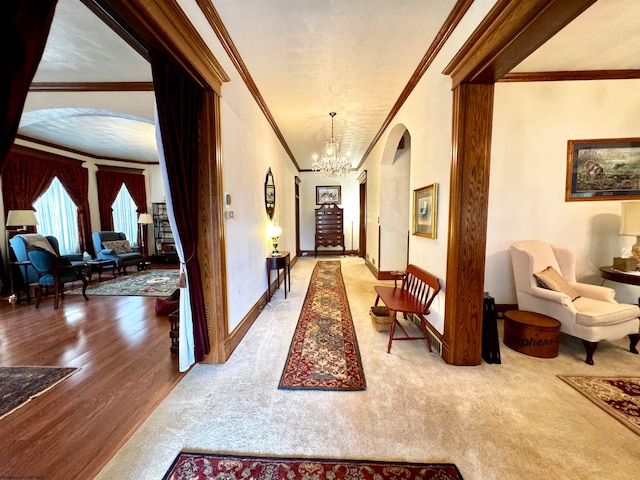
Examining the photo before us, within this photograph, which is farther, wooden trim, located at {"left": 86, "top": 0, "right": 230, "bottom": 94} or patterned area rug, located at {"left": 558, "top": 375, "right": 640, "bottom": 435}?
patterned area rug, located at {"left": 558, "top": 375, "right": 640, "bottom": 435}

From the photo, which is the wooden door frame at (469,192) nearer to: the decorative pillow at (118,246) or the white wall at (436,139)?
the white wall at (436,139)

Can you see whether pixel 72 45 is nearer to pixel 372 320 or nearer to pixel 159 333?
pixel 159 333

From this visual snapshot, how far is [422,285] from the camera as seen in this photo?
2.83 m

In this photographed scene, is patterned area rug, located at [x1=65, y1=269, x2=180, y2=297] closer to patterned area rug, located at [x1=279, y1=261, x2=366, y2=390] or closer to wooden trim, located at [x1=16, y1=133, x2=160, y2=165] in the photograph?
patterned area rug, located at [x1=279, y1=261, x2=366, y2=390]

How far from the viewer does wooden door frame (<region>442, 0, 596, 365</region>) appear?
1.97m

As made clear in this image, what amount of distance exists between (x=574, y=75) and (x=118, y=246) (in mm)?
9122

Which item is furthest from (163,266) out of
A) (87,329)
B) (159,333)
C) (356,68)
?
(356,68)

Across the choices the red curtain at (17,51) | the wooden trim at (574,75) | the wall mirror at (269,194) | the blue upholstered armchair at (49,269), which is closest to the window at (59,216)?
the blue upholstered armchair at (49,269)

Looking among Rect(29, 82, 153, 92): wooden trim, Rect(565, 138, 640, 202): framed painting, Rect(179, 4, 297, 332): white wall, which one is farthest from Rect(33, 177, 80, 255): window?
Rect(565, 138, 640, 202): framed painting

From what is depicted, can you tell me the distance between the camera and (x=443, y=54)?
2.37m

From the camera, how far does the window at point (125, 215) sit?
7250mm

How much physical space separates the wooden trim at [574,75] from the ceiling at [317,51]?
0.07m

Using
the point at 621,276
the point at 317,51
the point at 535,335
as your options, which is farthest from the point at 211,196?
the point at 621,276

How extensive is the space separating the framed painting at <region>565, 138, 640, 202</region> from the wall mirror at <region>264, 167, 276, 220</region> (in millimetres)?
4197
